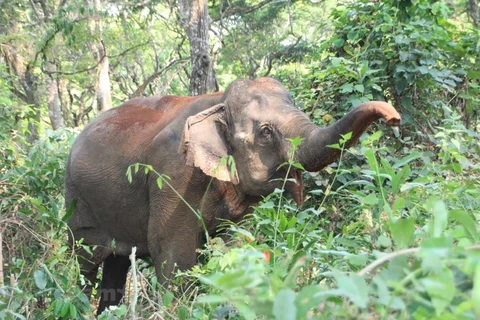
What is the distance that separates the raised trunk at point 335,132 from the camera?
3469 millimetres

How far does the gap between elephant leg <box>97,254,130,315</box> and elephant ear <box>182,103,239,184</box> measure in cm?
188

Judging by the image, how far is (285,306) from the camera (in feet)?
4.06

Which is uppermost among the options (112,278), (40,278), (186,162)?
(186,162)

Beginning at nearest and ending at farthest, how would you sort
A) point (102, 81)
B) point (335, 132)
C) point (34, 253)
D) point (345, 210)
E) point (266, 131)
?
1. point (335, 132)
2. point (34, 253)
3. point (266, 131)
4. point (345, 210)
5. point (102, 81)

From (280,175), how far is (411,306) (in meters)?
3.16

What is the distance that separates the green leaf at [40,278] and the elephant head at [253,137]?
52.3 inches

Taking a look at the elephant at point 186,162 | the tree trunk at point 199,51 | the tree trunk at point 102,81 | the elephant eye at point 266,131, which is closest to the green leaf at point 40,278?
the elephant at point 186,162

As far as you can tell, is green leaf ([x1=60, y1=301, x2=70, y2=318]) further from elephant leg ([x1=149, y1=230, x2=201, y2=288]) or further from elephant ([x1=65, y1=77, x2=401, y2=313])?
elephant leg ([x1=149, y1=230, x2=201, y2=288])

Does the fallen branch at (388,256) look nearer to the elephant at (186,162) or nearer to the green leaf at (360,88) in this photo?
the elephant at (186,162)

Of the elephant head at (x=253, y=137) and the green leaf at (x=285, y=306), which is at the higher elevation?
the green leaf at (x=285, y=306)

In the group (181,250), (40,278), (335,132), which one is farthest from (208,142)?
(40,278)

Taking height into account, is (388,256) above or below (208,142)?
above

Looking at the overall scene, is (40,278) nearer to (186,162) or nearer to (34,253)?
(34,253)

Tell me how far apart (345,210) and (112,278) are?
7.82ft
